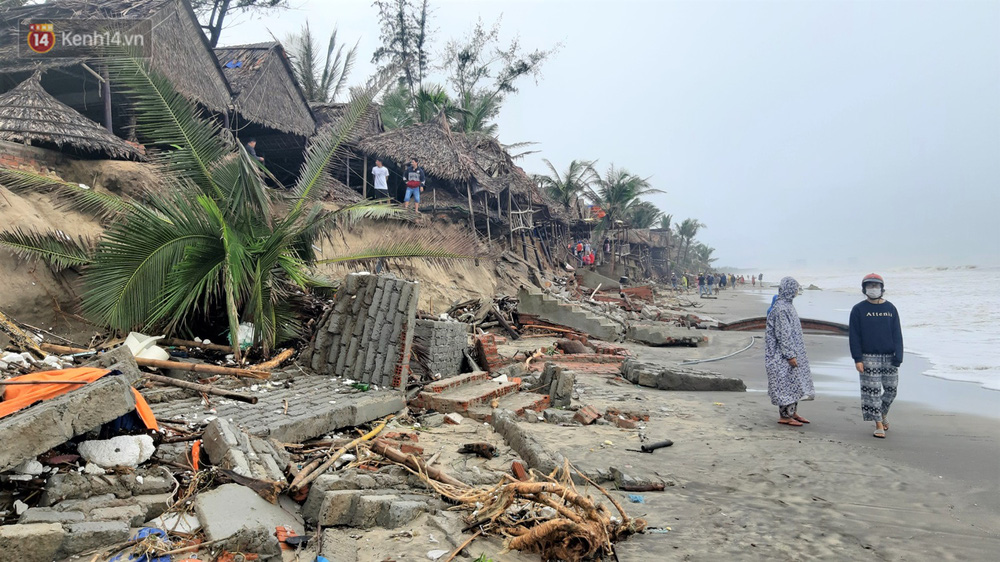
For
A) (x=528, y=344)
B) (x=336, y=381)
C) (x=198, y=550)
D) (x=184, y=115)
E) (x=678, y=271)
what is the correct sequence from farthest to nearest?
(x=678, y=271), (x=528, y=344), (x=184, y=115), (x=336, y=381), (x=198, y=550)

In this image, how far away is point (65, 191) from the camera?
743 centimetres

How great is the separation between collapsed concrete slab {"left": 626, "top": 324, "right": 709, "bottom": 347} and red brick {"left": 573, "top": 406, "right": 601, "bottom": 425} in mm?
8386

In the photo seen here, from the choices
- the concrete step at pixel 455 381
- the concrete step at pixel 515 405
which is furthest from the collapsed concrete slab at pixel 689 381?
the concrete step at pixel 455 381

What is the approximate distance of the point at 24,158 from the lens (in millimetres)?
8453

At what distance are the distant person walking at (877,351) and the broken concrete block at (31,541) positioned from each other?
6971mm

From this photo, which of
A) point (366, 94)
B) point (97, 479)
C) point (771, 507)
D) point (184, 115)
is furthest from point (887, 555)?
point (184, 115)

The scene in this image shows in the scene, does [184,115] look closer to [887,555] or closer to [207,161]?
[207,161]

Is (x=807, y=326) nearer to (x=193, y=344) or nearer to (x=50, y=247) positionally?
(x=193, y=344)

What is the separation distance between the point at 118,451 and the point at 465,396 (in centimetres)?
376

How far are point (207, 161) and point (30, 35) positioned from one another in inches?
296

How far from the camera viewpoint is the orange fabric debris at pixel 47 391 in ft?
9.91

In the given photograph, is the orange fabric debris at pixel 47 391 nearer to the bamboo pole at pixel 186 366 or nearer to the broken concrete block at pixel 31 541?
the broken concrete block at pixel 31 541

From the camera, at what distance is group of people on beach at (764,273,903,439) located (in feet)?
19.8

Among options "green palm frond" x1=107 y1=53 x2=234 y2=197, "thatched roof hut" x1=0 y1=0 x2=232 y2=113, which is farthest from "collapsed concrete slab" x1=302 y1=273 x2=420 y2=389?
"thatched roof hut" x1=0 y1=0 x2=232 y2=113
